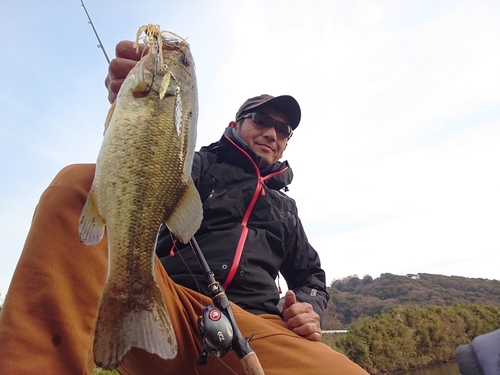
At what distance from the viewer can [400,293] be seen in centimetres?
7425

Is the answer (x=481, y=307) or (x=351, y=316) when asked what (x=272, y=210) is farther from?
(x=351, y=316)

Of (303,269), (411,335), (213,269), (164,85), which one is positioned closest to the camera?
(164,85)

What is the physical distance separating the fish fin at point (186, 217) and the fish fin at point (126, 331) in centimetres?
27

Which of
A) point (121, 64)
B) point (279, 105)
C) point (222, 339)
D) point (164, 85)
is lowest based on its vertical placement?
point (222, 339)

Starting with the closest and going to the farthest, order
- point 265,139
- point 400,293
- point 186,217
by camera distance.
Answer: point 186,217, point 265,139, point 400,293

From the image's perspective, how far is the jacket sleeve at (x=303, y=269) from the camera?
11.7ft

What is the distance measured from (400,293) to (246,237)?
7941cm

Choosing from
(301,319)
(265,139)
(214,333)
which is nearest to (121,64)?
(214,333)

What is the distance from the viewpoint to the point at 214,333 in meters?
2.00

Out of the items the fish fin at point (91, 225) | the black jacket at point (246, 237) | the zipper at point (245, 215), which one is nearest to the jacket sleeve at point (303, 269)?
the black jacket at point (246, 237)

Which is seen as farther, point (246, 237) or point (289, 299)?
point (246, 237)

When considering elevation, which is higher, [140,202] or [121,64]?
[121,64]

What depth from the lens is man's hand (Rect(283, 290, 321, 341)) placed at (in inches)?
108

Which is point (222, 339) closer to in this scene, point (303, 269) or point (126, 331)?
point (126, 331)
